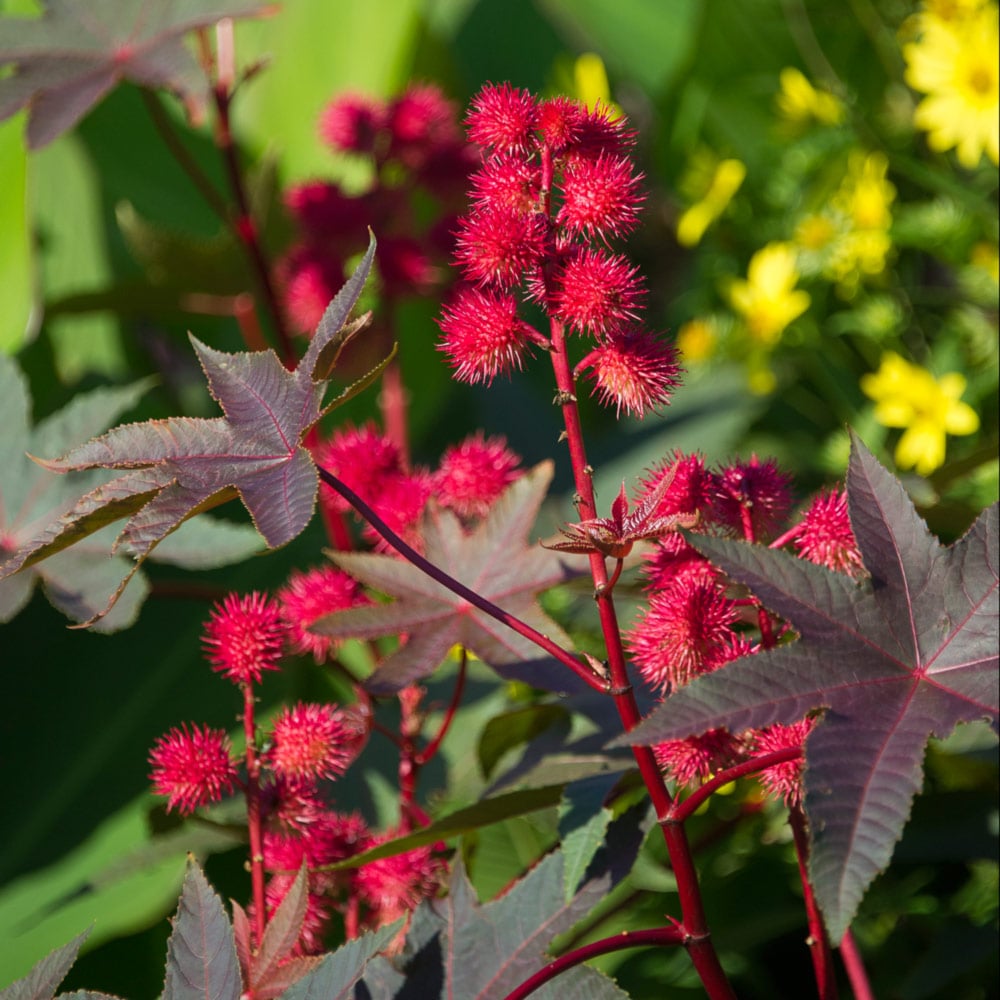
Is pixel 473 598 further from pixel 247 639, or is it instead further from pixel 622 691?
pixel 247 639

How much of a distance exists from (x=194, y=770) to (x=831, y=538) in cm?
33

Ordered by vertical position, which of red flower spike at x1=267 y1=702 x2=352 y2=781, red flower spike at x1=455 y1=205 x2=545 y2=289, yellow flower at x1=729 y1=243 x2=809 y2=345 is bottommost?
red flower spike at x1=267 y1=702 x2=352 y2=781

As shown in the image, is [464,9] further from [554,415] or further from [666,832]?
[666,832]

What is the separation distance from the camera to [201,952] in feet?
1.60

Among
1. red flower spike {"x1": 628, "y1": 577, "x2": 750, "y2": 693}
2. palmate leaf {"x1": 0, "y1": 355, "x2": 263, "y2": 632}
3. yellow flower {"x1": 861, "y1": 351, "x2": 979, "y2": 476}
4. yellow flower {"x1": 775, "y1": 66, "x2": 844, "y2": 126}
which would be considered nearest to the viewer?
red flower spike {"x1": 628, "y1": 577, "x2": 750, "y2": 693}

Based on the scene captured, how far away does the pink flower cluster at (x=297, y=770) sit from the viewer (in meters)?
0.57

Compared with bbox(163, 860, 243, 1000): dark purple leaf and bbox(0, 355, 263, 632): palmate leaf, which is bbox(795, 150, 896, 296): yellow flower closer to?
bbox(0, 355, 263, 632): palmate leaf

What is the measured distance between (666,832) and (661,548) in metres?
0.14

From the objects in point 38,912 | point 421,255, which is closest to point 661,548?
point 421,255

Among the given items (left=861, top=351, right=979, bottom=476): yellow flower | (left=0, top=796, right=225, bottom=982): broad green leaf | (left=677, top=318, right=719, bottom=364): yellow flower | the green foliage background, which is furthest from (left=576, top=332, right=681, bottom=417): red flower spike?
(left=677, top=318, right=719, bottom=364): yellow flower

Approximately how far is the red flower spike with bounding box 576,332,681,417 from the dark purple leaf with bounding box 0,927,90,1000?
33 cm

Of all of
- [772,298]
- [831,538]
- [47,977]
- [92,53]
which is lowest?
[47,977]

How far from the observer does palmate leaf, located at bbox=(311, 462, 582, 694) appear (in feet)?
1.99

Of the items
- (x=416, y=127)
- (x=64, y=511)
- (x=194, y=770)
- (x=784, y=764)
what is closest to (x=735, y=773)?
(x=784, y=764)
